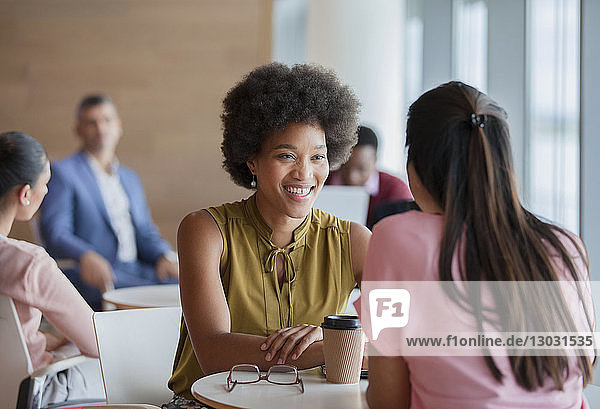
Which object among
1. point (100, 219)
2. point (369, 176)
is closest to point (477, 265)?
point (369, 176)

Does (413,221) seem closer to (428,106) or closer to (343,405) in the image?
(428,106)

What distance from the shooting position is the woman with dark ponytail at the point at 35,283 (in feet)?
A: 7.31

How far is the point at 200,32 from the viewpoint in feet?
19.4

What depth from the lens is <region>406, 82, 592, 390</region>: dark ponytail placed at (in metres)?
1.17

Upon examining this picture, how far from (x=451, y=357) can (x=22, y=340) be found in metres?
1.55

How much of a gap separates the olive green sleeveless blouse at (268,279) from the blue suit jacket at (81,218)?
2603 millimetres

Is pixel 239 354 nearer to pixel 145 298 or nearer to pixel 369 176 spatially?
pixel 145 298

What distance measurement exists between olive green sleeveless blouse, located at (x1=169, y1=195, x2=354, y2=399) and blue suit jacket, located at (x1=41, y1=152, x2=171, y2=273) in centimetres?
260

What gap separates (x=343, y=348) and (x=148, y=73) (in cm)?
479

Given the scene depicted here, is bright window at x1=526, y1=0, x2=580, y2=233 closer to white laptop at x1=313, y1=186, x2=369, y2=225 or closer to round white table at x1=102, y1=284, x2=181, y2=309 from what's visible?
white laptop at x1=313, y1=186, x2=369, y2=225

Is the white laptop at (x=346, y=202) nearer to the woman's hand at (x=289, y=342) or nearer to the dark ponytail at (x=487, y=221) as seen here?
the woman's hand at (x=289, y=342)

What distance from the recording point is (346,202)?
341 cm

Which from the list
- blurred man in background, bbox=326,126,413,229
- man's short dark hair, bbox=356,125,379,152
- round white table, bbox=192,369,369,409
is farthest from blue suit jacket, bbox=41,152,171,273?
round white table, bbox=192,369,369,409

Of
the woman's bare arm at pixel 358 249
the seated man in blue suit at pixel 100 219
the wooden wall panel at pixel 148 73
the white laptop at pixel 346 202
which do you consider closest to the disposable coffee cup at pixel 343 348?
the woman's bare arm at pixel 358 249
